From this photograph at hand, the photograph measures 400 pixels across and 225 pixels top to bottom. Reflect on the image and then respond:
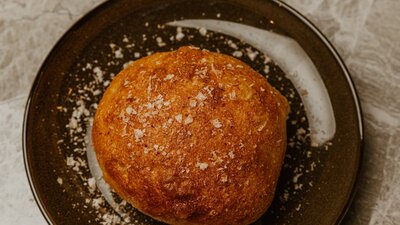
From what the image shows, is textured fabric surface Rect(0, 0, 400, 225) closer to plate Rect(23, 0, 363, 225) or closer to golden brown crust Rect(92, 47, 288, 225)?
plate Rect(23, 0, 363, 225)

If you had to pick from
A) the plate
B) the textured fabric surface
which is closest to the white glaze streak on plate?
the plate

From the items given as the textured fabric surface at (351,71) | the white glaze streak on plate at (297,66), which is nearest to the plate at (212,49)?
the white glaze streak on plate at (297,66)

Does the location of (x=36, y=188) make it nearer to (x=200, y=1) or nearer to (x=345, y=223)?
(x=200, y=1)

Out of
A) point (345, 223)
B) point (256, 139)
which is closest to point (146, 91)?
point (256, 139)

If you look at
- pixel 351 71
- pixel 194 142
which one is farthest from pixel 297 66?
pixel 194 142

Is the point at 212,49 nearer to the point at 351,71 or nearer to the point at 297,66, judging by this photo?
the point at 297,66

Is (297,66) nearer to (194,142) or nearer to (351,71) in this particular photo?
(351,71)

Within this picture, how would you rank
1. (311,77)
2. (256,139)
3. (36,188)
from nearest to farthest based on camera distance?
(256,139), (36,188), (311,77)

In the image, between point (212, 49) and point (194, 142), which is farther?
point (212, 49)
